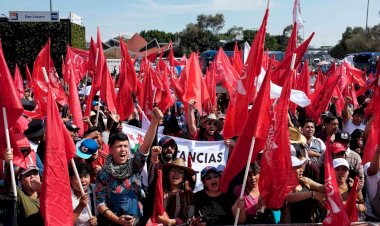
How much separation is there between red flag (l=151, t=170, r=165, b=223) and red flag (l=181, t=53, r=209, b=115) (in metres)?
3.71

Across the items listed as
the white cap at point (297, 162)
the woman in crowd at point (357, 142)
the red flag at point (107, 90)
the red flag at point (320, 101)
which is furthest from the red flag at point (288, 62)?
the red flag at point (107, 90)

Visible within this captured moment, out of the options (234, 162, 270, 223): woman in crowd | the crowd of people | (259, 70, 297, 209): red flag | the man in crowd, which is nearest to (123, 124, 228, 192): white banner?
the crowd of people

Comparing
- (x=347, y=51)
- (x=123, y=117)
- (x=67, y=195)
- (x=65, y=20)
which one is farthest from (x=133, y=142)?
(x=347, y=51)

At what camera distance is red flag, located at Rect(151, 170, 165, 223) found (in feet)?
12.1

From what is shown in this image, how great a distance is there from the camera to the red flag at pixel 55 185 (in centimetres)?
326

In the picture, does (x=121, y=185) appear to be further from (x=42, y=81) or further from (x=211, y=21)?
(x=211, y=21)

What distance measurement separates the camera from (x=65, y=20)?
31.4 meters

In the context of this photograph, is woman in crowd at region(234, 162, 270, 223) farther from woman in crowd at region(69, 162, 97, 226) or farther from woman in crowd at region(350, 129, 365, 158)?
woman in crowd at region(350, 129, 365, 158)

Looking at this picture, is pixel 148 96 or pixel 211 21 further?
pixel 211 21

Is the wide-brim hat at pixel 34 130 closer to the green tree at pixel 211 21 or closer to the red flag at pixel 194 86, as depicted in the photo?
the red flag at pixel 194 86

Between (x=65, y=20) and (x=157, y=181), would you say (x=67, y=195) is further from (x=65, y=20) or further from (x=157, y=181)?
(x=65, y=20)

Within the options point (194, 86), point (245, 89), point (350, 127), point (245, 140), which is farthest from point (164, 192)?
point (350, 127)

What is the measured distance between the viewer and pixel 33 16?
31047mm

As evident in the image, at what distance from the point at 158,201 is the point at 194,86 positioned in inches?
161
